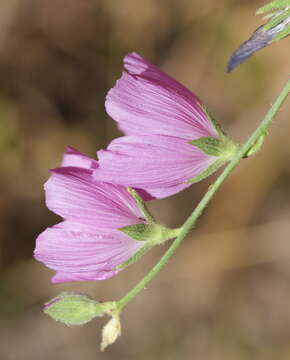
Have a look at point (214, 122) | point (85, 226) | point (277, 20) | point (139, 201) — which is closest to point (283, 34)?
point (277, 20)

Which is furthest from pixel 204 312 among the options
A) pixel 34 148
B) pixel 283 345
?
pixel 34 148

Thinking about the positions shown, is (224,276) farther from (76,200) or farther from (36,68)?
(76,200)

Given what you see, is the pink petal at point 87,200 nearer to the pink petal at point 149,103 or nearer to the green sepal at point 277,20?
the pink petal at point 149,103

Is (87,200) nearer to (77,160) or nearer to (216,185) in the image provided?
(77,160)

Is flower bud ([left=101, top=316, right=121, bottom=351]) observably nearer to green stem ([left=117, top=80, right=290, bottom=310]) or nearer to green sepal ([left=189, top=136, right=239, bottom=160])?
green stem ([left=117, top=80, right=290, bottom=310])

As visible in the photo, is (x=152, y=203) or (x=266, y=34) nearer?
(x=266, y=34)

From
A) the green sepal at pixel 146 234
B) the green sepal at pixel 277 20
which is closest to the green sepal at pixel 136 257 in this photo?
the green sepal at pixel 146 234

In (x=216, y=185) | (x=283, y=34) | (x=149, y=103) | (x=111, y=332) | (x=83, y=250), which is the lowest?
(x=111, y=332)
